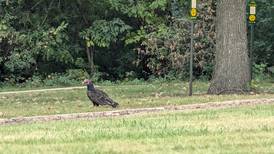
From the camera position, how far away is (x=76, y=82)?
26.2m

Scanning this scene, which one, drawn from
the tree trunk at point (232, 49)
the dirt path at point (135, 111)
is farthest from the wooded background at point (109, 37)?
the dirt path at point (135, 111)

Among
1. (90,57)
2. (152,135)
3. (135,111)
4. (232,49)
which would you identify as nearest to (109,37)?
(90,57)

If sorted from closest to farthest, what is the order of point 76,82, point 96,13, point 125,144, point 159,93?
point 125,144 < point 159,93 < point 76,82 < point 96,13

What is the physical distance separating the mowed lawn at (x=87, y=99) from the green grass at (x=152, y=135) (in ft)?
7.24

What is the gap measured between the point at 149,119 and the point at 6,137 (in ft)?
9.90

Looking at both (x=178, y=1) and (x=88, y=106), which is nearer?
(x=88, y=106)

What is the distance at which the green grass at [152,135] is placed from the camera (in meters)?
9.11

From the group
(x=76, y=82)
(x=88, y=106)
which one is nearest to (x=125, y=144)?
(x=88, y=106)

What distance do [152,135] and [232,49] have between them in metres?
8.41

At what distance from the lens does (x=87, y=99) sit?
18.8 m

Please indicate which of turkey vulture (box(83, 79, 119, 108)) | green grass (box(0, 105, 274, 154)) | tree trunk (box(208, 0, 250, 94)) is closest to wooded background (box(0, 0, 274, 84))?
tree trunk (box(208, 0, 250, 94))

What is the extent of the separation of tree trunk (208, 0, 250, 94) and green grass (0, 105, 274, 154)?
4725 millimetres

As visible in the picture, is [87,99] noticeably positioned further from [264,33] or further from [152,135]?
[264,33]

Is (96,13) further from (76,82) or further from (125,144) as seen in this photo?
(125,144)
